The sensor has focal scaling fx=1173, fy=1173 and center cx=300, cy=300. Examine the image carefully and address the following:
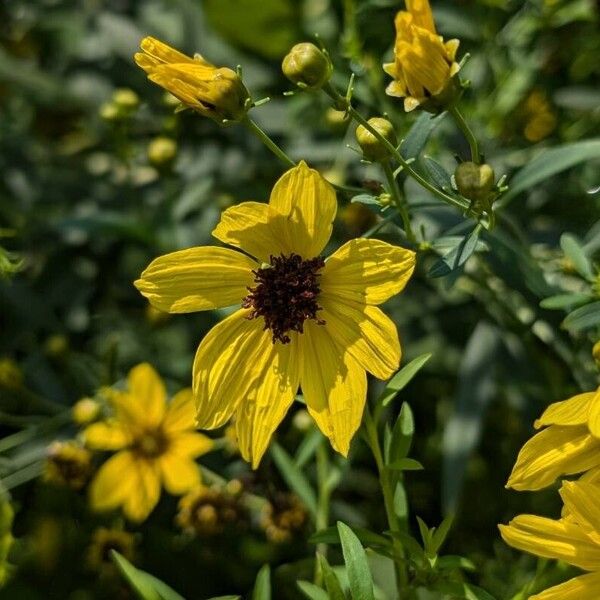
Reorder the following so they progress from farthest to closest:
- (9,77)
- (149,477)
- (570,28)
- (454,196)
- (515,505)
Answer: (9,77)
(570,28)
(515,505)
(149,477)
(454,196)

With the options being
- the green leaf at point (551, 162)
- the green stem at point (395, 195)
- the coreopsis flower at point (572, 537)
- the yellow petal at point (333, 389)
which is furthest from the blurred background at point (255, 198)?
the coreopsis flower at point (572, 537)

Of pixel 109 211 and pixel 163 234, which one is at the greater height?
pixel 163 234

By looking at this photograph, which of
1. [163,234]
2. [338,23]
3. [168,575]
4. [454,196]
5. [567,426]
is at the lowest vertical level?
[168,575]

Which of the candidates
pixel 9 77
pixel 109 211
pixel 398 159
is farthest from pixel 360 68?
pixel 9 77

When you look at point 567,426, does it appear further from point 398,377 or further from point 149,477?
point 149,477

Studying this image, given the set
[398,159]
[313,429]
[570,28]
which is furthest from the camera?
[570,28]

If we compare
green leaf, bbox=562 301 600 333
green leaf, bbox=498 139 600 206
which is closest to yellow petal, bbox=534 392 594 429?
green leaf, bbox=562 301 600 333

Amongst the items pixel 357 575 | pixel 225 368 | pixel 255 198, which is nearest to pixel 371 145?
pixel 225 368

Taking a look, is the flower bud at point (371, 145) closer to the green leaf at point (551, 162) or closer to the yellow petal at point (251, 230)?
the yellow petal at point (251, 230)
